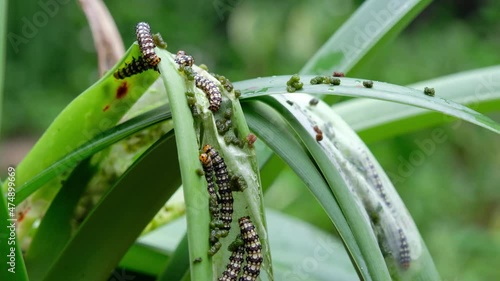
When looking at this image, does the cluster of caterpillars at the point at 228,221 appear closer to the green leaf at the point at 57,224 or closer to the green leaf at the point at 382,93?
the green leaf at the point at 382,93

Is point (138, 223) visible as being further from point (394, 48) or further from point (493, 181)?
point (394, 48)

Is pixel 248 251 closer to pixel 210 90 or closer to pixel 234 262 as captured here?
pixel 234 262

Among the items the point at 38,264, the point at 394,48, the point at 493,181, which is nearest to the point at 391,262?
the point at 38,264

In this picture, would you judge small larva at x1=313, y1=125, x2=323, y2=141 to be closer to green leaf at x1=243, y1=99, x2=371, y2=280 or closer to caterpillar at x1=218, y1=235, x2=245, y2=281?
green leaf at x1=243, y1=99, x2=371, y2=280

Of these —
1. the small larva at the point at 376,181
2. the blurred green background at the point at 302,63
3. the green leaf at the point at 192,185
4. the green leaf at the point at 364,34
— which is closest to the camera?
the green leaf at the point at 192,185

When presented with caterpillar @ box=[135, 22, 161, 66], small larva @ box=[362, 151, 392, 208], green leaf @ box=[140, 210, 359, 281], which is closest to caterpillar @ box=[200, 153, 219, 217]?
caterpillar @ box=[135, 22, 161, 66]

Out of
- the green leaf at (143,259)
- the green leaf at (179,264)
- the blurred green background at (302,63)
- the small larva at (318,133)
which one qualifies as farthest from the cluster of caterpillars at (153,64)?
the blurred green background at (302,63)

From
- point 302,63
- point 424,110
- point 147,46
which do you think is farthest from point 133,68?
point 302,63
